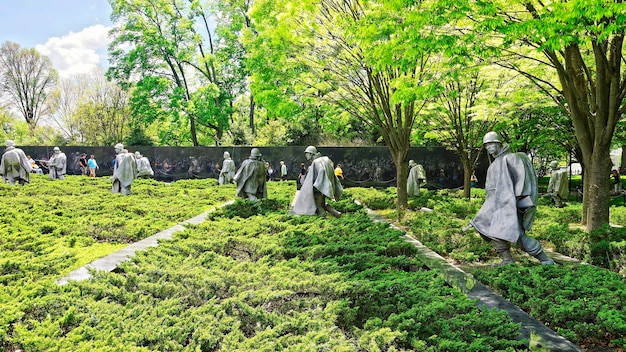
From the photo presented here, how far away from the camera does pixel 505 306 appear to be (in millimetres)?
4402

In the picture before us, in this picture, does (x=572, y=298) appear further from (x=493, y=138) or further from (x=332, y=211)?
(x=332, y=211)

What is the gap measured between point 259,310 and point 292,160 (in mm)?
23751

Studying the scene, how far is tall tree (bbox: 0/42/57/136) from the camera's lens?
45.5 metres

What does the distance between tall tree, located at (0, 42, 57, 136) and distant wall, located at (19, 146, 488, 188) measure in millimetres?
18848

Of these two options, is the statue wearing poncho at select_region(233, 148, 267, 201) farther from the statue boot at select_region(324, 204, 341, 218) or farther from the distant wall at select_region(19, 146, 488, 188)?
the distant wall at select_region(19, 146, 488, 188)

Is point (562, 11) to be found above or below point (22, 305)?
above

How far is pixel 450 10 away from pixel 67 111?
4538 cm

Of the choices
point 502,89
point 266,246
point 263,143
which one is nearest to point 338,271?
point 266,246

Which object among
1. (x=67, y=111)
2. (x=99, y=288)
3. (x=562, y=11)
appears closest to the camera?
(x=99, y=288)

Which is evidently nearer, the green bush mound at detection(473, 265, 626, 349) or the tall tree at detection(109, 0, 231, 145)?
the green bush mound at detection(473, 265, 626, 349)

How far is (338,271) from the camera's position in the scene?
4938 mm

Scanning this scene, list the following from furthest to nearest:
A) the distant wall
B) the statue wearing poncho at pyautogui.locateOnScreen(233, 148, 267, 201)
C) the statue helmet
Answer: the distant wall → the statue wearing poncho at pyautogui.locateOnScreen(233, 148, 267, 201) → the statue helmet

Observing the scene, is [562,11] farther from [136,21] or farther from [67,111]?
[67,111]

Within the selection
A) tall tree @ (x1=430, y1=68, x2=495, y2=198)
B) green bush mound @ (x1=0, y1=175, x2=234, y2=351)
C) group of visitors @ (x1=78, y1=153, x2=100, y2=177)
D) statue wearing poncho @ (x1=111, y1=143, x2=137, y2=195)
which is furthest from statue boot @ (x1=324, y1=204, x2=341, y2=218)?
group of visitors @ (x1=78, y1=153, x2=100, y2=177)
